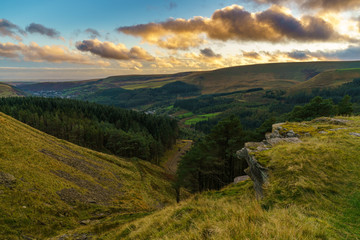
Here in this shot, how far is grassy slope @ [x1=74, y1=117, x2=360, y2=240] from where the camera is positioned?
5742 millimetres

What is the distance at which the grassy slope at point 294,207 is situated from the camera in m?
5.74

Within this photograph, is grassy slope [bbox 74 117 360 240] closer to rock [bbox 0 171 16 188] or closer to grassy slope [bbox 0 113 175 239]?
grassy slope [bbox 0 113 175 239]

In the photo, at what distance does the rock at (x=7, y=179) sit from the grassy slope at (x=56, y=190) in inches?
4.1

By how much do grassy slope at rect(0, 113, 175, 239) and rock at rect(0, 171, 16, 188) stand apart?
0.34ft

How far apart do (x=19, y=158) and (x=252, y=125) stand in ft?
647

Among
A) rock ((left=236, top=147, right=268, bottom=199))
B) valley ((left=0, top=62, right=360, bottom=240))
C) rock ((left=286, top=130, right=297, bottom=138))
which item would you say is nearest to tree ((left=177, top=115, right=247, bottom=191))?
valley ((left=0, top=62, right=360, bottom=240))

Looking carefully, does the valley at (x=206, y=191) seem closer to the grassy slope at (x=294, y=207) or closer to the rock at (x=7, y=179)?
the grassy slope at (x=294, y=207)

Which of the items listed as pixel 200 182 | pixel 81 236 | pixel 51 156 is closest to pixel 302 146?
pixel 81 236

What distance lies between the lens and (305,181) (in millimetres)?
9516

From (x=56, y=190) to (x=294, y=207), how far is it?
1207 inches

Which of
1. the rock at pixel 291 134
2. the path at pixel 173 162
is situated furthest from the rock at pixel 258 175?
the path at pixel 173 162

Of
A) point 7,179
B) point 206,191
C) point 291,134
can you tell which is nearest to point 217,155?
point 291,134

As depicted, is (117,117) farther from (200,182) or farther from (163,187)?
(200,182)

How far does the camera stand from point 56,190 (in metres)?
24.8
